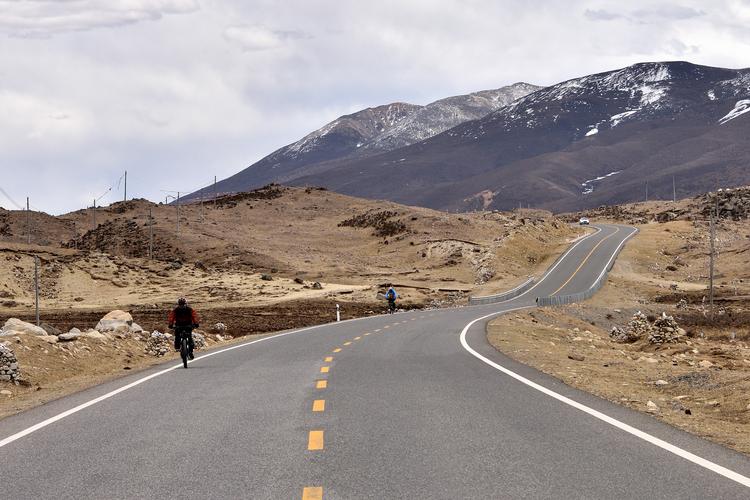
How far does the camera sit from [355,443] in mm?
8828

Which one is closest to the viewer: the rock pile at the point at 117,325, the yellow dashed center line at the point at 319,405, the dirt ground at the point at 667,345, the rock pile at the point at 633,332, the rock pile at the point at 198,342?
the yellow dashed center line at the point at 319,405

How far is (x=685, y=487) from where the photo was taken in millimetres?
6848

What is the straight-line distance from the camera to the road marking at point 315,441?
861 centimetres

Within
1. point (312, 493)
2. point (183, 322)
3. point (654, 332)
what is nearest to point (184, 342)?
point (183, 322)

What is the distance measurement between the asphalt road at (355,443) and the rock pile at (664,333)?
52.4ft

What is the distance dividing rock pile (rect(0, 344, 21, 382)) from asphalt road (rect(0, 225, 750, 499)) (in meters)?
2.82

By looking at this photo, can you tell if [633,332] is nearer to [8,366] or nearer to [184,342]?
[184,342]

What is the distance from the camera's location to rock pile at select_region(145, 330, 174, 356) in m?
24.9

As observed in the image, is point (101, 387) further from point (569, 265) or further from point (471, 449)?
point (569, 265)

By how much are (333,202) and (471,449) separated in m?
138

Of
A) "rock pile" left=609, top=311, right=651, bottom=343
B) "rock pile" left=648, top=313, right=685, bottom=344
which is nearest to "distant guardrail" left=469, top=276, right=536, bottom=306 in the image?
"rock pile" left=609, top=311, right=651, bottom=343

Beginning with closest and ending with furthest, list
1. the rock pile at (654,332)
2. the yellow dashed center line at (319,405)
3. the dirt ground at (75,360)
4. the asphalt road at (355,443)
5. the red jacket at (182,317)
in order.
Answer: the asphalt road at (355,443) < the yellow dashed center line at (319,405) < the dirt ground at (75,360) < the red jacket at (182,317) < the rock pile at (654,332)

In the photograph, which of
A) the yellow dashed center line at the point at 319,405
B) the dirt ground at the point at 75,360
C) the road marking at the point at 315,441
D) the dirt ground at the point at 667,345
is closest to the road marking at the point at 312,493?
the road marking at the point at 315,441

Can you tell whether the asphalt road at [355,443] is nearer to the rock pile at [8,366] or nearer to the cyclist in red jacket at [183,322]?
the cyclist in red jacket at [183,322]
